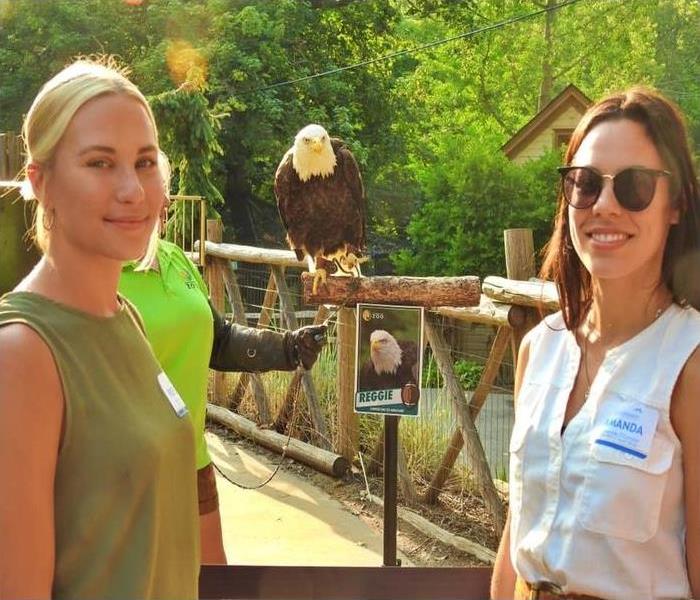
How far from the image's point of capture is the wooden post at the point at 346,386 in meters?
4.88

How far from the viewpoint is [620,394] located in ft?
3.99

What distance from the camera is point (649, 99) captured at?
1.29 m

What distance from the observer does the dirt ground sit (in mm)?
3861

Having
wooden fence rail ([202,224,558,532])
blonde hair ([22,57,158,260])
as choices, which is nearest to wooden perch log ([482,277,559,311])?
wooden fence rail ([202,224,558,532])

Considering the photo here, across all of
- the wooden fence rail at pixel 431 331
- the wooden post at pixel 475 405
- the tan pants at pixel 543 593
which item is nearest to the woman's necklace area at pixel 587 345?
the tan pants at pixel 543 593

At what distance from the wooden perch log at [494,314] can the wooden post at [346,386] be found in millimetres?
1016

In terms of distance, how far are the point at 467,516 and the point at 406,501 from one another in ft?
1.22

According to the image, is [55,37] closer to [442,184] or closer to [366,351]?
[442,184]

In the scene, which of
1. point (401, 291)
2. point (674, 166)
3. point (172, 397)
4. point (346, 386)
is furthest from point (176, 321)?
point (346, 386)

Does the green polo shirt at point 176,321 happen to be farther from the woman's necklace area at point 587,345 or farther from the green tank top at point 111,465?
the woman's necklace area at point 587,345

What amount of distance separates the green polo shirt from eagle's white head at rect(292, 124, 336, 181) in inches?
65.1

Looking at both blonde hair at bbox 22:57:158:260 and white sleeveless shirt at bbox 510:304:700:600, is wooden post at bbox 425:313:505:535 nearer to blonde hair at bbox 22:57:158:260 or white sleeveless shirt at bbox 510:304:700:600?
white sleeveless shirt at bbox 510:304:700:600

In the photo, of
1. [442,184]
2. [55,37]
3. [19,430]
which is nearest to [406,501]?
[19,430]

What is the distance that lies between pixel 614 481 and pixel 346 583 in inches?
25.4
